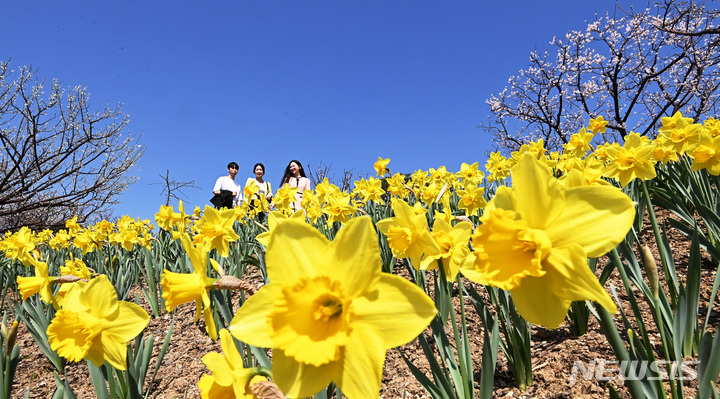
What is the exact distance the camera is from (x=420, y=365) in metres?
2.16

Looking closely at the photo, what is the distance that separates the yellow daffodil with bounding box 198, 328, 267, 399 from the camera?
896 millimetres

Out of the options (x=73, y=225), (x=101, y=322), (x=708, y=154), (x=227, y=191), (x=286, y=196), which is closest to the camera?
(x=101, y=322)

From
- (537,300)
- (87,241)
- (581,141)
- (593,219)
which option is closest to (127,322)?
(537,300)

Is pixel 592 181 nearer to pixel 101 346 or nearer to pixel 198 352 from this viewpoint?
pixel 101 346

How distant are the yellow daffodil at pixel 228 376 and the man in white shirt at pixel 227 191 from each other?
7199 millimetres

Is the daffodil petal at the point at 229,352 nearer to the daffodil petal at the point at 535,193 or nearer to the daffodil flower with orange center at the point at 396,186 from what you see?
the daffodil petal at the point at 535,193

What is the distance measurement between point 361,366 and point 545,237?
1.42 ft

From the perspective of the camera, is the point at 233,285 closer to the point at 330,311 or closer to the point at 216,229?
the point at 330,311

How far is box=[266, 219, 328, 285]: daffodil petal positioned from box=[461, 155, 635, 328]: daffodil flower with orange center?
341mm

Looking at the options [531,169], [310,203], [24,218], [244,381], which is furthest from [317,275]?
→ [24,218]

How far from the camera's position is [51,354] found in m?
2.71

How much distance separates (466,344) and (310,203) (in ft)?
11.6

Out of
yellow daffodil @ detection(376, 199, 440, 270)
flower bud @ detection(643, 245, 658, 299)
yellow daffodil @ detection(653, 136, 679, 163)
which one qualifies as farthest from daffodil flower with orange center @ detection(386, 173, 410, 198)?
flower bud @ detection(643, 245, 658, 299)

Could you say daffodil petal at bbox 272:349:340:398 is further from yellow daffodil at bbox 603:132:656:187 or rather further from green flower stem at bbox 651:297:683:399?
yellow daffodil at bbox 603:132:656:187
